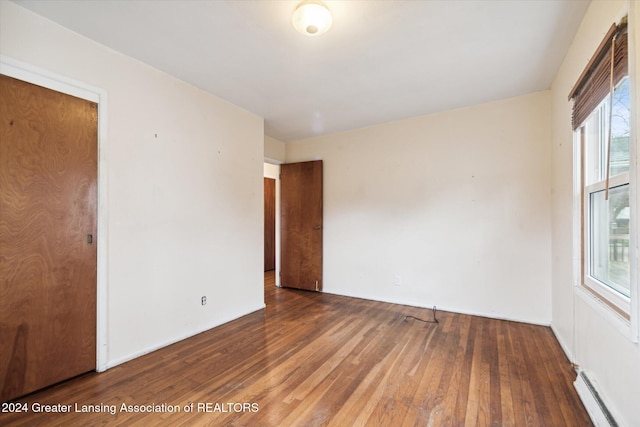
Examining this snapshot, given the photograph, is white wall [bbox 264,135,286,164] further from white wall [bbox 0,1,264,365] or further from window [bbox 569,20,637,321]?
window [bbox 569,20,637,321]

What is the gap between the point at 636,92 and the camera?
1.23 m

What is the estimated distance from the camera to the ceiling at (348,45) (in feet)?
5.79

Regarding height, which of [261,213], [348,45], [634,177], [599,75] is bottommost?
[261,213]

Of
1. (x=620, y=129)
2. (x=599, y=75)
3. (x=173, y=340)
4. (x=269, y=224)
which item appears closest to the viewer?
(x=620, y=129)

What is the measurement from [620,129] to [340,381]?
2.29 m

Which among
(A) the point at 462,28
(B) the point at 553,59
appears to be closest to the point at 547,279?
(B) the point at 553,59

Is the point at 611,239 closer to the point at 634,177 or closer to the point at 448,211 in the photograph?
the point at 634,177

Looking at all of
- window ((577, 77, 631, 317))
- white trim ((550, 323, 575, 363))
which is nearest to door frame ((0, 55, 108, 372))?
window ((577, 77, 631, 317))

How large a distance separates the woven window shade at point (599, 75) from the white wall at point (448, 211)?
105 cm

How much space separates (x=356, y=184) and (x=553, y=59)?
2448 millimetres

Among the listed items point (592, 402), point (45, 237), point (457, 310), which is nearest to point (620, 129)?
point (592, 402)

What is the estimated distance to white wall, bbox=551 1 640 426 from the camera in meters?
1.36

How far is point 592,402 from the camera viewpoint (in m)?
1.60

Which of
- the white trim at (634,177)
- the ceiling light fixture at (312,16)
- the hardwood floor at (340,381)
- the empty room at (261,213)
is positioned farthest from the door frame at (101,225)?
the white trim at (634,177)
